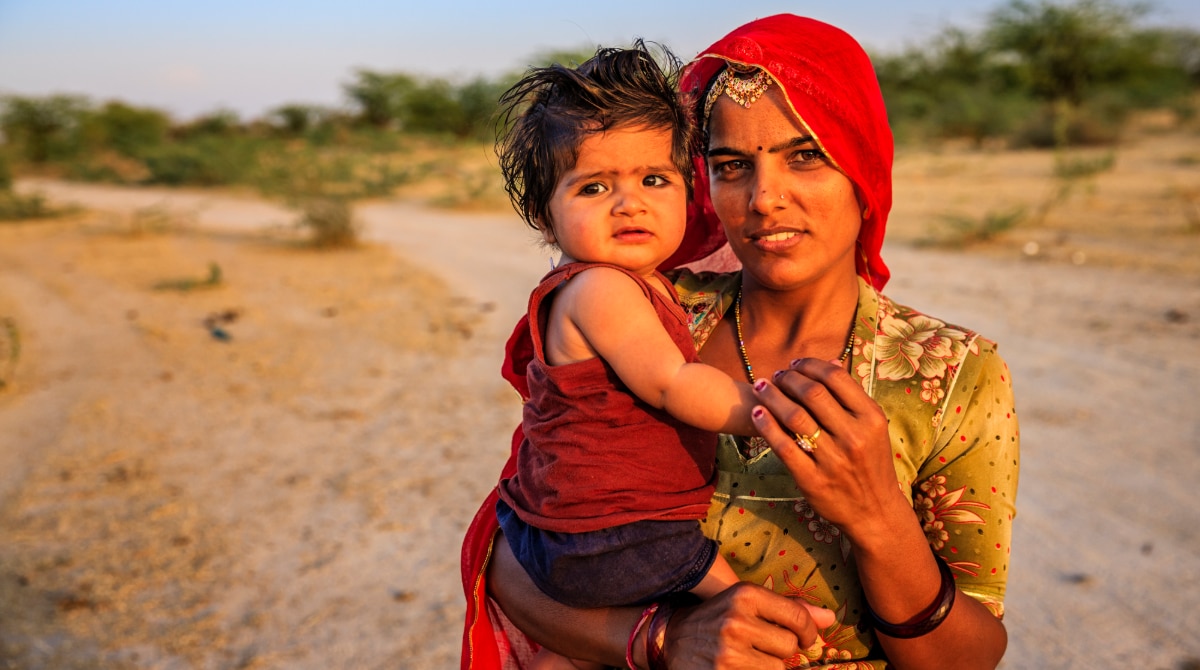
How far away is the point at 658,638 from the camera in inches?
61.9

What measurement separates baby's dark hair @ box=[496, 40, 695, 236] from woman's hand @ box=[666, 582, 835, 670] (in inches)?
32.0

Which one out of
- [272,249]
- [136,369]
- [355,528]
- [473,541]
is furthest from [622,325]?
[272,249]

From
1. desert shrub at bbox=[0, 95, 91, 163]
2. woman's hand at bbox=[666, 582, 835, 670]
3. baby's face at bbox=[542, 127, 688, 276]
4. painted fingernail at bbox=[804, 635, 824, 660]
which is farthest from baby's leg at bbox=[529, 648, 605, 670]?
desert shrub at bbox=[0, 95, 91, 163]

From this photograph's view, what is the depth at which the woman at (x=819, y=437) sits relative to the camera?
1464 mm

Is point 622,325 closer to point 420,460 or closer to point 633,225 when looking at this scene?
point 633,225

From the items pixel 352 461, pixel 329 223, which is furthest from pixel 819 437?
pixel 329 223

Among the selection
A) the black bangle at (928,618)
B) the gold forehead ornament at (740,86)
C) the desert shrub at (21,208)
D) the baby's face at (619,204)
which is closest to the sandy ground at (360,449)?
the baby's face at (619,204)

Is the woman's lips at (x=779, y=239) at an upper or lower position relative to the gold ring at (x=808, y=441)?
upper

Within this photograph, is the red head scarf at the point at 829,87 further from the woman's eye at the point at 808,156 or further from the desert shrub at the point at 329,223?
the desert shrub at the point at 329,223

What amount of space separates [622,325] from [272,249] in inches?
417

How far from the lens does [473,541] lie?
76.9 inches

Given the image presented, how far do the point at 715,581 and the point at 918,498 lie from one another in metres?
0.43

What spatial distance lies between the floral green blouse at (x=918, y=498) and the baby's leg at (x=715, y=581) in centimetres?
9

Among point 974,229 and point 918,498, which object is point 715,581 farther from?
point 974,229
